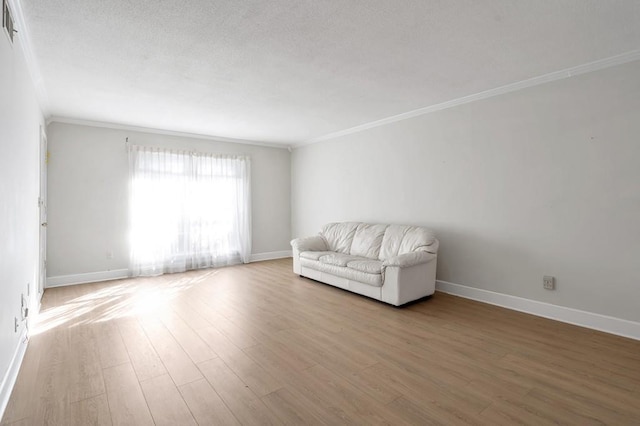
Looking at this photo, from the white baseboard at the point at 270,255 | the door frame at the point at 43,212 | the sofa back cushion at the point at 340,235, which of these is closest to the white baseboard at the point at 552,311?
the sofa back cushion at the point at 340,235

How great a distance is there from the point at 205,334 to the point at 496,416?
2487mm

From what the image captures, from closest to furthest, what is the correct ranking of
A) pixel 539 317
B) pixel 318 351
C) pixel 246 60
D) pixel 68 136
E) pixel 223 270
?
1. pixel 318 351
2. pixel 246 60
3. pixel 539 317
4. pixel 68 136
5. pixel 223 270

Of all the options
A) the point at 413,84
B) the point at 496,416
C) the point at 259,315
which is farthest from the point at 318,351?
the point at 413,84

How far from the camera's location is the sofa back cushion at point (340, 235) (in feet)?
17.5

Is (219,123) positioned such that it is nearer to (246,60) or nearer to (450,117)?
(246,60)

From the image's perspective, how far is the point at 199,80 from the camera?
3.45 meters

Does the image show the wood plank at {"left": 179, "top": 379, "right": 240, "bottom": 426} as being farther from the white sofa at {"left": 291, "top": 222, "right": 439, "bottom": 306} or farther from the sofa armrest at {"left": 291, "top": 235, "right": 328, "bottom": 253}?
the sofa armrest at {"left": 291, "top": 235, "right": 328, "bottom": 253}

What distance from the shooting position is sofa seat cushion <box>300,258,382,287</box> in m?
3.95

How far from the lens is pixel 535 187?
3537mm

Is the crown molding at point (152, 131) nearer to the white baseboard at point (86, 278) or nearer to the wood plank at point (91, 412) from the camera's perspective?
the white baseboard at point (86, 278)

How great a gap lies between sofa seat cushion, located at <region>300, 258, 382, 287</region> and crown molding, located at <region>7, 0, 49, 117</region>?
156 inches

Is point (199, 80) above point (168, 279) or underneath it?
above

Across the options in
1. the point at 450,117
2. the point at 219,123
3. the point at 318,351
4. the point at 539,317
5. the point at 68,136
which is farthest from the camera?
the point at 219,123

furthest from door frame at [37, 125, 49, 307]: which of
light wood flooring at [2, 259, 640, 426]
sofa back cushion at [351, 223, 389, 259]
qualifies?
sofa back cushion at [351, 223, 389, 259]
